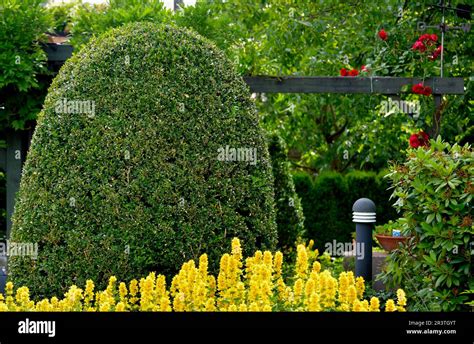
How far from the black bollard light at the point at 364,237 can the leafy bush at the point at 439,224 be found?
114cm

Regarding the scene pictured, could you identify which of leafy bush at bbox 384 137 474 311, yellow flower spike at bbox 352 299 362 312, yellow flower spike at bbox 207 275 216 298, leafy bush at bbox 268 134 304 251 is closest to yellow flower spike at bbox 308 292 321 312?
yellow flower spike at bbox 352 299 362 312

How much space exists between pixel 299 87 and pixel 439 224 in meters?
2.53

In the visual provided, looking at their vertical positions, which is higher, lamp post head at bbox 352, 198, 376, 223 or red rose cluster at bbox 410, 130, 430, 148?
red rose cluster at bbox 410, 130, 430, 148

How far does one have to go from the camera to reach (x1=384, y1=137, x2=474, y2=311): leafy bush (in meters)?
4.89

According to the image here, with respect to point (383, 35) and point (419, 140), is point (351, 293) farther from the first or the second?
point (383, 35)

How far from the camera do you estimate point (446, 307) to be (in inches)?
193

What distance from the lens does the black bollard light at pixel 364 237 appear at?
20.8 feet

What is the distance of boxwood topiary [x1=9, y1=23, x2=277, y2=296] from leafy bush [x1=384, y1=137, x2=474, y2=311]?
40.0 inches

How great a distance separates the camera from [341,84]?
724 centimetres

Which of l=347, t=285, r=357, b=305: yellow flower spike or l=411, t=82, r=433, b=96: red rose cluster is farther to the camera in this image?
l=411, t=82, r=433, b=96: red rose cluster

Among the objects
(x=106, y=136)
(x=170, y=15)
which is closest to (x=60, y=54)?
(x=170, y=15)

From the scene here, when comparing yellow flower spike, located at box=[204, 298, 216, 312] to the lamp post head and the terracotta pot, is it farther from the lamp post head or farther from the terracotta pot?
the terracotta pot

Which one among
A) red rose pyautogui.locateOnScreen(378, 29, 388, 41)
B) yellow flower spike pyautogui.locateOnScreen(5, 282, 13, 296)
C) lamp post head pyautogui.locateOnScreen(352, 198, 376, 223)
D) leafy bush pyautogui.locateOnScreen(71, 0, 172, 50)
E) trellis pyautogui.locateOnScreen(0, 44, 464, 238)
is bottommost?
yellow flower spike pyautogui.locateOnScreen(5, 282, 13, 296)
